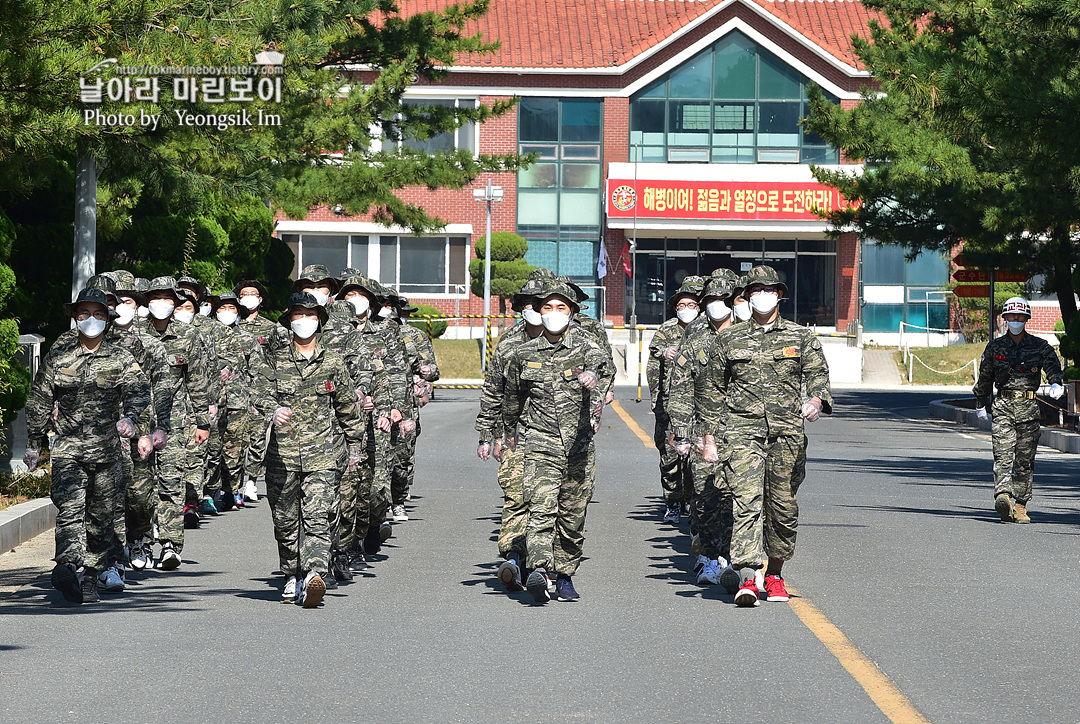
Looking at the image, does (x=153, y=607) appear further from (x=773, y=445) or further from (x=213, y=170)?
(x=213, y=170)

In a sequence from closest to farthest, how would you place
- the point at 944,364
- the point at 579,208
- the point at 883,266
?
the point at 944,364 → the point at 579,208 → the point at 883,266

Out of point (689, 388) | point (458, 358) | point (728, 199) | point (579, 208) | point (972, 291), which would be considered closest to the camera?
point (689, 388)

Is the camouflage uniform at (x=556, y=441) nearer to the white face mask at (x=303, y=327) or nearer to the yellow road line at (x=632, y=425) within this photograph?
the white face mask at (x=303, y=327)

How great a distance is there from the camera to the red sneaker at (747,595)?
30.2ft

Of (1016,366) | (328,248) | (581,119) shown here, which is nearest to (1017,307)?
(1016,366)

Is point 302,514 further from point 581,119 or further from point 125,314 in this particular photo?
point 581,119

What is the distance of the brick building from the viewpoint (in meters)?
49.8

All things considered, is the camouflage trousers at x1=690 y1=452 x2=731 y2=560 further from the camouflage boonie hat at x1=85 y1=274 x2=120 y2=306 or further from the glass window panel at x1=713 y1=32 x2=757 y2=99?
the glass window panel at x1=713 y1=32 x2=757 y2=99

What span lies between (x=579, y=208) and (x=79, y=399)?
137ft

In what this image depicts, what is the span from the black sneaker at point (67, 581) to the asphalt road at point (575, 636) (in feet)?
0.43

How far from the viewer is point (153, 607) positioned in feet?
30.6

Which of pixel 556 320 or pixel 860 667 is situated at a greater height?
pixel 556 320

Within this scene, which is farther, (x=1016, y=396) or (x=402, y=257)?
(x=402, y=257)

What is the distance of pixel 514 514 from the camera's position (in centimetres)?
1027
